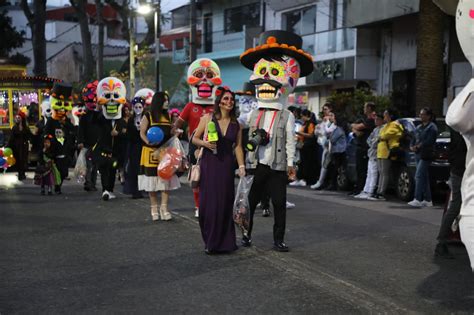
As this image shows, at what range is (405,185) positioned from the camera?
45.8 feet

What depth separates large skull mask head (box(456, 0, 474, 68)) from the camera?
15.8ft

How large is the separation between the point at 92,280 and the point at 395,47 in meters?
21.6

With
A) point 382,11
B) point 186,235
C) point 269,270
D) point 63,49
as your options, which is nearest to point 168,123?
point 186,235

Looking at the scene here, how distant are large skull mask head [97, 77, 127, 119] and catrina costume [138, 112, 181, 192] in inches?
136

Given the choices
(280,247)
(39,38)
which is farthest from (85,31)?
(280,247)

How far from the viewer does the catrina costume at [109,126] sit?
13.6 m

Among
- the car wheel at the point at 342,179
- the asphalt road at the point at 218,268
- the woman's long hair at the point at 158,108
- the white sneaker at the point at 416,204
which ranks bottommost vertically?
the asphalt road at the point at 218,268

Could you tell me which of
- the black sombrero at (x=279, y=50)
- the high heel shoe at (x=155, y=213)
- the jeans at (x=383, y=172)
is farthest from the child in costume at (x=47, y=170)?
the black sombrero at (x=279, y=50)

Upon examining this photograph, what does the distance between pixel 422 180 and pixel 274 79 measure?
17.3 ft

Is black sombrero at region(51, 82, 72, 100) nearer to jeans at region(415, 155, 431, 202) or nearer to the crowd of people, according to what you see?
the crowd of people

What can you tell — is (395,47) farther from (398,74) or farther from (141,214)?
(141,214)

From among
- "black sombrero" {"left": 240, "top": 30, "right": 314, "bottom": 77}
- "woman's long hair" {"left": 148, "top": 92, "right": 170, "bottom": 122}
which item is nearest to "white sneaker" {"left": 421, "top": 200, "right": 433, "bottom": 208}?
"black sombrero" {"left": 240, "top": 30, "right": 314, "bottom": 77}

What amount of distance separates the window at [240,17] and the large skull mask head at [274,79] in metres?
29.5

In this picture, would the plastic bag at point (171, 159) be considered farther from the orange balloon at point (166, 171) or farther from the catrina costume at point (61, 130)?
the catrina costume at point (61, 130)
